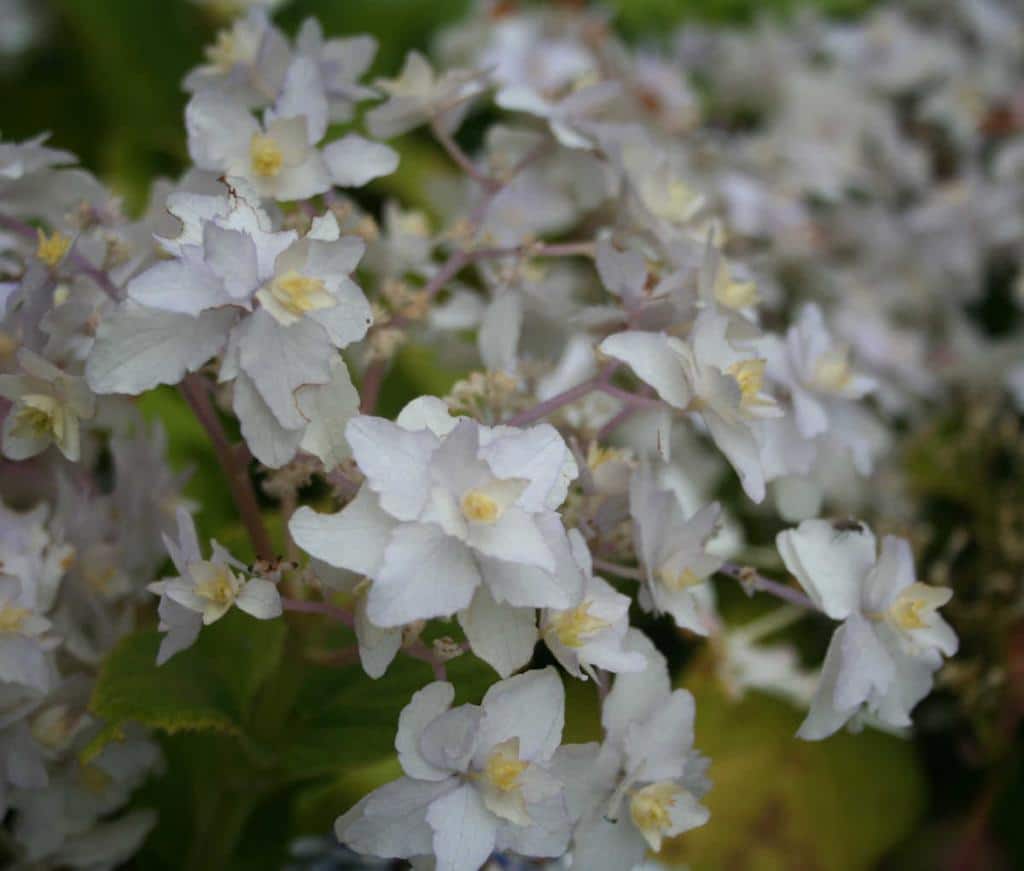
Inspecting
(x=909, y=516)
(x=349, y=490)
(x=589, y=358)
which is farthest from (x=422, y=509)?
(x=909, y=516)

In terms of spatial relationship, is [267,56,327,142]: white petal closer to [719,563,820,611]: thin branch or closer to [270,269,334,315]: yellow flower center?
[270,269,334,315]: yellow flower center

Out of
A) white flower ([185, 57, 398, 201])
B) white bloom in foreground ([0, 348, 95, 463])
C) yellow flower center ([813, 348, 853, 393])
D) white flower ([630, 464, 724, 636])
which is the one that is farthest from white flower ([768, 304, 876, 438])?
white bloom in foreground ([0, 348, 95, 463])

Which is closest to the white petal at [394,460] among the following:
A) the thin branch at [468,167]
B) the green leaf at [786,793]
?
the thin branch at [468,167]

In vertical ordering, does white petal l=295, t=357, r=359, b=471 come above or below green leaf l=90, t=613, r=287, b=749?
above

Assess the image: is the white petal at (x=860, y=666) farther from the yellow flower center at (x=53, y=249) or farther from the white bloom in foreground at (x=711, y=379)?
the yellow flower center at (x=53, y=249)

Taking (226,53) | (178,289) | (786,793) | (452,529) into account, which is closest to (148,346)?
(178,289)

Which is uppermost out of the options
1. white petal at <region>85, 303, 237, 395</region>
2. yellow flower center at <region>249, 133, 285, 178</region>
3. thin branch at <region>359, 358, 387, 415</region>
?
yellow flower center at <region>249, 133, 285, 178</region>

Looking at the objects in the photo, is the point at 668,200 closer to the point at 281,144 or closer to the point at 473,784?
the point at 281,144
